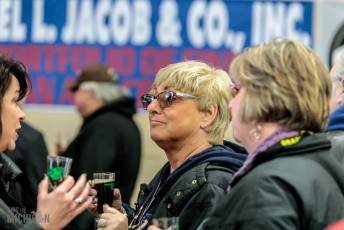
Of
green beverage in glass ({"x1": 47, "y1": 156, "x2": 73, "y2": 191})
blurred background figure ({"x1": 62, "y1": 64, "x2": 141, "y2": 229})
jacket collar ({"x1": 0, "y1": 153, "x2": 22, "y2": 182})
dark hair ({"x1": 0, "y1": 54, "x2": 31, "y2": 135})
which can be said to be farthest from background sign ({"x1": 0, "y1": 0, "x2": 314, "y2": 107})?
green beverage in glass ({"x1": 47, "y1": 156, "x2": 73, "y2": 191})

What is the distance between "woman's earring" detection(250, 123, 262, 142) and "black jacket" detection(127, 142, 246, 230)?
2.38 feet

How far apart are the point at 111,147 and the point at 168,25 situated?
204 cm

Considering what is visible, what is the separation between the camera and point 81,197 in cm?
358

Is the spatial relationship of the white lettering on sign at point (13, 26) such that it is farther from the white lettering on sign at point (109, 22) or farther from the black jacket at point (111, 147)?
the black jacket at point (111, 147)

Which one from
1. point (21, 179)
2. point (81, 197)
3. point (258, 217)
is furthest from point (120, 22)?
point (258, 217)

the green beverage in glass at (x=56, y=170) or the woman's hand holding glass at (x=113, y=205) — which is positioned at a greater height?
the green beverage in glass at (x=56, y=170)

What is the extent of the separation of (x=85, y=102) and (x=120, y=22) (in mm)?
1097

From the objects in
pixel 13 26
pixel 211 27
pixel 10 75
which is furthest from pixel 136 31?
pixel 10 75

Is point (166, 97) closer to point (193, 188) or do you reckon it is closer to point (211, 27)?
point (193, 188)

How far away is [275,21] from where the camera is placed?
355 inches

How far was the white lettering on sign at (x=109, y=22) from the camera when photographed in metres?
9.05

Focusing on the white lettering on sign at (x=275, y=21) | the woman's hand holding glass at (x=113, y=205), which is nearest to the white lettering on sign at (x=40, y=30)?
the white lettering on sign at (x=275, y=21)

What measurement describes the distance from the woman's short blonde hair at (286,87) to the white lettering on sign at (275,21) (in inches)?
228

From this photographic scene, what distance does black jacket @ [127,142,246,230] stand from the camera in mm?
3906
